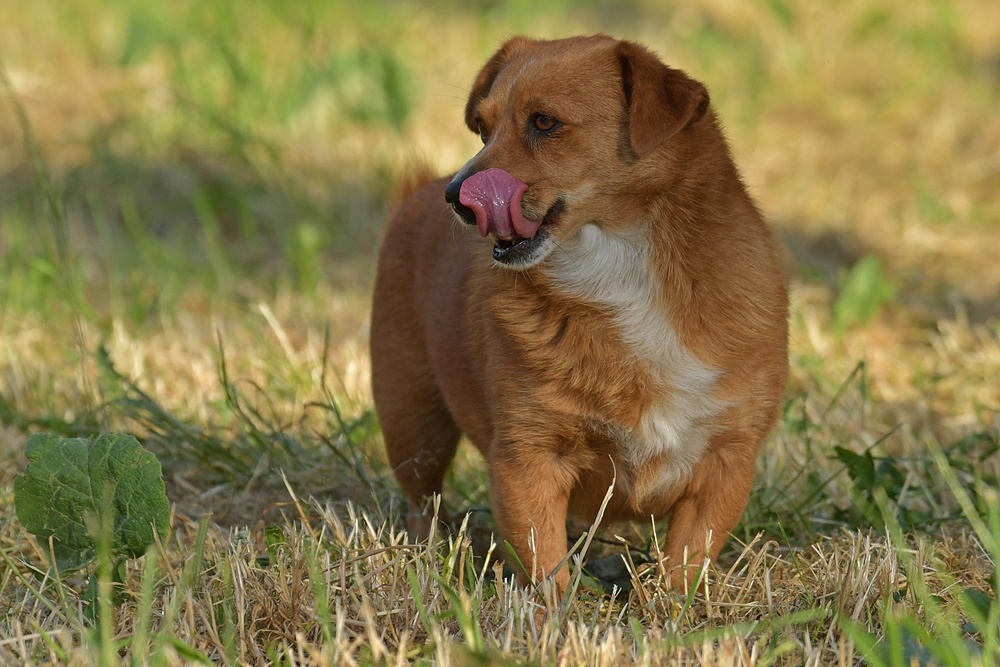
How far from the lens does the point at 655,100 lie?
2.67 meters

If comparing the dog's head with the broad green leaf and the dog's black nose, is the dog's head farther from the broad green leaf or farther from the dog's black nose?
the broad green leaf

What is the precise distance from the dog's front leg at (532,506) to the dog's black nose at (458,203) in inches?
20.4

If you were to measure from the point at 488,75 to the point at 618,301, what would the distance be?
81 cm

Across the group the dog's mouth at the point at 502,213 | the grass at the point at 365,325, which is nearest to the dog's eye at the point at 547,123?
the dog's mouth at the point at 502,213

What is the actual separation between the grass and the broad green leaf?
0.09 m

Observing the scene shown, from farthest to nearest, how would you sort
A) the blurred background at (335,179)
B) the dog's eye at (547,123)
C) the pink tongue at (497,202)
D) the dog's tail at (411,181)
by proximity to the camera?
1. the blurred background at (335,179)
2. the dog's tail at (411,181)
3. the dog's eye at (547,123)
4. the pink tongue at (497,202)

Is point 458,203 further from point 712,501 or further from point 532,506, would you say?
point 712,501

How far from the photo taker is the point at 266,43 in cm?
726

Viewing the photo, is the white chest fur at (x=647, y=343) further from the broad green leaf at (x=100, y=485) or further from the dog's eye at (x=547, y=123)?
the broad green leaf at (x=100, y=485)

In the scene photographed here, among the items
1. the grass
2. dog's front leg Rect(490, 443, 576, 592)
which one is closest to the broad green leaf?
the grass

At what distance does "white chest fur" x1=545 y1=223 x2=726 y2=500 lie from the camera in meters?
2.65

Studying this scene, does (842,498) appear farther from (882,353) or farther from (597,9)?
(597,9)

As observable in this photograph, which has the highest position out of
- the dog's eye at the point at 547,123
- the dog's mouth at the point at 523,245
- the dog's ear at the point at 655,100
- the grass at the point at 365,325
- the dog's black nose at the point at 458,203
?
the dog's ear at the point at 655,100

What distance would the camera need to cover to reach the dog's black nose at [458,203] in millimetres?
2598
